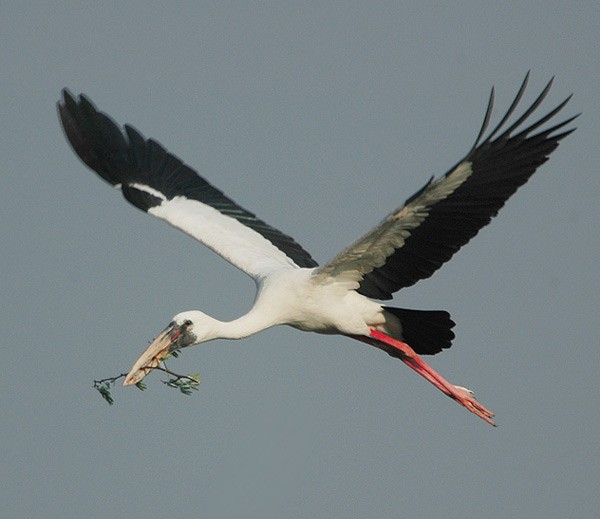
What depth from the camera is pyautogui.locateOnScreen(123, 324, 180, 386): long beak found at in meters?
12.0

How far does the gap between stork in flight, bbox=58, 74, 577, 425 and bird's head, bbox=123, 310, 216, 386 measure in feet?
0.04

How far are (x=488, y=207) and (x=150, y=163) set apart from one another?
5465 millimetres

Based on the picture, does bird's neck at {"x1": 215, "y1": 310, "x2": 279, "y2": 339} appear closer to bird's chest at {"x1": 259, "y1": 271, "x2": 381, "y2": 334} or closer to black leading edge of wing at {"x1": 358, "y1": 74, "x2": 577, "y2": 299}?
bird's chest at {"x1": 259, "y1": 271, "x2": 381, "y2": 334}

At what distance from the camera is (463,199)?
11.6 meters

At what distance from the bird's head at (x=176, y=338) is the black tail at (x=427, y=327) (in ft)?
6.78

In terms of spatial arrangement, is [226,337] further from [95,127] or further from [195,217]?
[95,127]

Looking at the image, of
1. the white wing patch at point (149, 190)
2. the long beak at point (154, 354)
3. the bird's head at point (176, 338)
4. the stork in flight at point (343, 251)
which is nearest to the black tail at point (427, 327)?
the stork in flight at point (343, 251)

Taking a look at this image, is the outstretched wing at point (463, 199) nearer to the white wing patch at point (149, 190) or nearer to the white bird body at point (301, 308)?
the white bird body at point (301, 308)

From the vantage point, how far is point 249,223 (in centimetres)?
1525

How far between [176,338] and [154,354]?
0.31m

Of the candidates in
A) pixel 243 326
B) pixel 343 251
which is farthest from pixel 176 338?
pixel 343 251

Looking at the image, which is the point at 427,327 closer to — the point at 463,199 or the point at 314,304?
the point at 314,304

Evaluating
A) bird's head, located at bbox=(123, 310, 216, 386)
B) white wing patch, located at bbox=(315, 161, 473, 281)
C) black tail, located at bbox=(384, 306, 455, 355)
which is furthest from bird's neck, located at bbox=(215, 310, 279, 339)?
black tail, located at bbox=(384, 306, 455, 355)

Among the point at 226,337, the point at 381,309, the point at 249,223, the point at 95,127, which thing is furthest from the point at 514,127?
the point at 95,127
